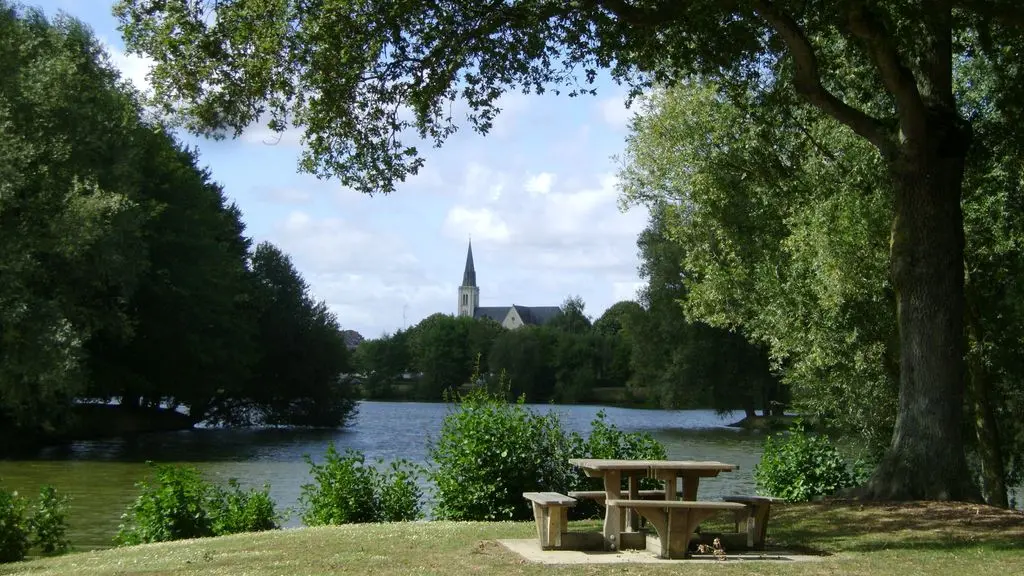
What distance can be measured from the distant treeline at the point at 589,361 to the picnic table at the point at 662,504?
7.98 m

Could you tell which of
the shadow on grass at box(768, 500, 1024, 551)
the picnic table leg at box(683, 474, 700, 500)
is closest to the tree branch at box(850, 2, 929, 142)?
the shadow on grass at box(768, 500, 1024, 551)

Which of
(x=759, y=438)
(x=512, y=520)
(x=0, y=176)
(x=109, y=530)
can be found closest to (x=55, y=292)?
(x=0, y=176)

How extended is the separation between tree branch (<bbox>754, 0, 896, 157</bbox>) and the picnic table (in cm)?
573

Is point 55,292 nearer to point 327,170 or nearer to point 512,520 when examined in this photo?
point 327,170

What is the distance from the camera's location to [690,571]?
27.3 ft

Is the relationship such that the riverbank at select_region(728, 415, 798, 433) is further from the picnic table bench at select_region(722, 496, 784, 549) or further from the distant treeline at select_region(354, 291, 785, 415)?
the picnic table bench at select_region(722, 496, 784, 549)

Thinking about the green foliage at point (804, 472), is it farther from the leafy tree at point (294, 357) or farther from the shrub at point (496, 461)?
the leafy tree at point (294, 357)

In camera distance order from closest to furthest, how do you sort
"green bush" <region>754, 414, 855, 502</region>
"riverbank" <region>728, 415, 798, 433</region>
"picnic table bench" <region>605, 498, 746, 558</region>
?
1. "picnic table bench" <region>605, 498, 746, 558</region>
2. "green bush" <region>754, 414, 855, 502</region>
3. "riverbank" <region>728, 415, 798, 433</region>

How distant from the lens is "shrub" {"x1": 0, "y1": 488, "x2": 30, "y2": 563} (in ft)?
42.1

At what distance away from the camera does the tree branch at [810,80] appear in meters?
12.7

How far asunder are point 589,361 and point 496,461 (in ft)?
270

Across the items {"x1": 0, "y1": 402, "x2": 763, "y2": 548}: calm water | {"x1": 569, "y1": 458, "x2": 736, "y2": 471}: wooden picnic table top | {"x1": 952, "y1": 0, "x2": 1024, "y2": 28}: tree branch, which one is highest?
{"x1": 952, "y1": 0, "x2": 1024, "y2": 28}: tree branch

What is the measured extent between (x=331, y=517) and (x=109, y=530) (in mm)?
5564

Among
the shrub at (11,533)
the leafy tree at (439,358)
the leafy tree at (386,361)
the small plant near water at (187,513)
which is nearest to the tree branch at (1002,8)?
the small plant near water at (187,513)
